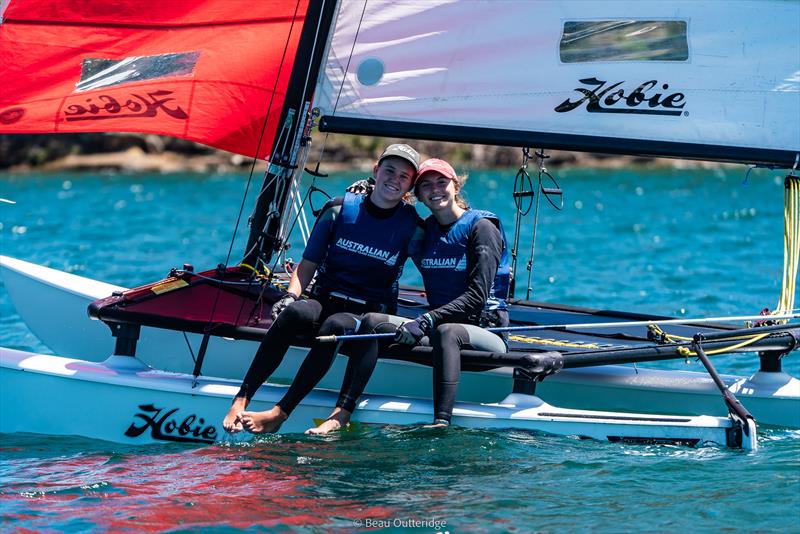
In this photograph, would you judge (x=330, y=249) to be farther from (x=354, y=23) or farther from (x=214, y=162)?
(x=214, y=162)

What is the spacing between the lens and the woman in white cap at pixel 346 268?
15.2ft

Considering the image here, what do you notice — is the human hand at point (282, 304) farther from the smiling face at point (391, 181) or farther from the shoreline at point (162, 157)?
the shoreline at point (162, 157)

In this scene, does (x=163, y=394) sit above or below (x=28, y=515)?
above

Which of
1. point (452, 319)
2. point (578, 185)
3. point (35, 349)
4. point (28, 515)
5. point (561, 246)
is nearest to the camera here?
point (28, 515)

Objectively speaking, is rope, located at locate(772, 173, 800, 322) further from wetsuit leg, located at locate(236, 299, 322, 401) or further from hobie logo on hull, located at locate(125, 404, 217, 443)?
hobie logo on hull, located at locate(125, 404, 217, 443)

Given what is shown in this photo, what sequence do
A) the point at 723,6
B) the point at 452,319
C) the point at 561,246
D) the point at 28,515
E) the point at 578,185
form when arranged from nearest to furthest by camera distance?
the point at 28,515 < the point at 452,319 < the point at 723,6 < the point at 561,246 < the point at 578,185

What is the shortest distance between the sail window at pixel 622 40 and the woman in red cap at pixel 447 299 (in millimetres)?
872

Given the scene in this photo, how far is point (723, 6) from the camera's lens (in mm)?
5051

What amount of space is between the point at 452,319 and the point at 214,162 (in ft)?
71.3

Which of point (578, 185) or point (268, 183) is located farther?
point (578, 185)

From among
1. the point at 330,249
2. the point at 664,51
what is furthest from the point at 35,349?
the point at 664,51

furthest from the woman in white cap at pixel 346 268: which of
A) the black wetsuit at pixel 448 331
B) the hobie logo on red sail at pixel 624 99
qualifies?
the hobie logo on red sail at pixel 624 99

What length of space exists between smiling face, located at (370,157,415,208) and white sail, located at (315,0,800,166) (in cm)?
37

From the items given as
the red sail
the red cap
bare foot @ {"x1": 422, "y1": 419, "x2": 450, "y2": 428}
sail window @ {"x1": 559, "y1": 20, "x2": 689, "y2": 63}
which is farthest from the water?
sail window @ {"x1": 559, "y1": 20, "x2": 689, "y2": 63}
